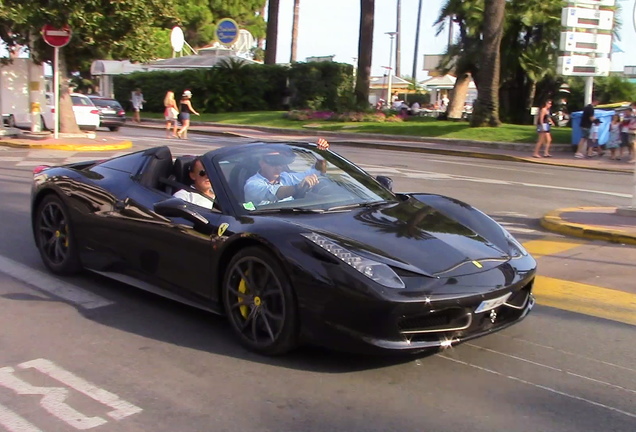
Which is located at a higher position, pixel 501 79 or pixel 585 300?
pixel 501 79

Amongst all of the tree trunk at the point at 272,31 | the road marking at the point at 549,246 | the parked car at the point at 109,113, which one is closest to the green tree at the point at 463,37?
the tree trunk at the point at 272,31

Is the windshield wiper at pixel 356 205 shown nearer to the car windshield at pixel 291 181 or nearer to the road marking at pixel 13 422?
the car windshield at pixel 291 181

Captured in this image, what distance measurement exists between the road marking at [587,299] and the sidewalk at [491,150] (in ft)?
7.92

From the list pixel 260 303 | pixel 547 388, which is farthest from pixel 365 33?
pixel 547 388

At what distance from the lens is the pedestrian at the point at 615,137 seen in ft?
66.0

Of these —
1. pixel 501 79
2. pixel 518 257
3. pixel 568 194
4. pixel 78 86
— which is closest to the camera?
pixel 518 257

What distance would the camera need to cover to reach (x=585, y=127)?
20750 millimetres

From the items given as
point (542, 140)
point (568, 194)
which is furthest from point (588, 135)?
point (568, 194)

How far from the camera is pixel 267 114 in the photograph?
36.6 metres

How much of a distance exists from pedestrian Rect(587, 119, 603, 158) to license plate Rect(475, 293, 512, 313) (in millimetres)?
17820

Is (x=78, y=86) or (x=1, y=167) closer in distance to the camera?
(x=1, y=167)

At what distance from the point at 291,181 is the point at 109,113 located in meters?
25.5

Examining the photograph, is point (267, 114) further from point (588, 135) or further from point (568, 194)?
point (568, 194)

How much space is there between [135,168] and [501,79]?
2884 centimetres
